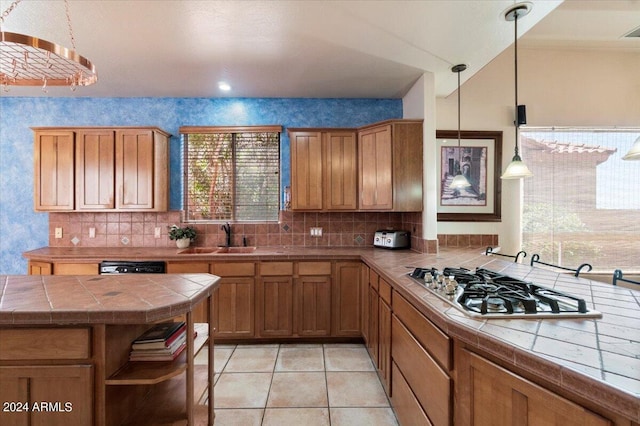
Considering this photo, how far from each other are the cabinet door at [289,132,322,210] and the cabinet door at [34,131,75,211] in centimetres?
251

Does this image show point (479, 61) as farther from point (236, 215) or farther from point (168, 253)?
point (168, 253)

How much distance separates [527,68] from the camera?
3.46m

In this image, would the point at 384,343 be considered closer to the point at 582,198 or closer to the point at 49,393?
the point at 49,393

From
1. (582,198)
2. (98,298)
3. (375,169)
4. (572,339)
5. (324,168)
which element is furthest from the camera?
(582,198)

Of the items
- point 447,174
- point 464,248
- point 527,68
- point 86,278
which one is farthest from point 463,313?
point 527,68

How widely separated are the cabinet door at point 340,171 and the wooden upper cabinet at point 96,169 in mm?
2007

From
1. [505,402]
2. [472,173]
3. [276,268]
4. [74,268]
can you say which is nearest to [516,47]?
[472,173]

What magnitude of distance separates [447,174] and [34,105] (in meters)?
5.21

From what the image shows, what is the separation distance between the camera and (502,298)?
123cm

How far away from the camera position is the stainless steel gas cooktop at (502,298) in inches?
45.1

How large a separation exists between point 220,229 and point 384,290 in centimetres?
229

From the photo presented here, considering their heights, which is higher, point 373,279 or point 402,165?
point 402,165

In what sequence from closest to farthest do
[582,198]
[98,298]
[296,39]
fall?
[98,298], [296,39], [582,198]

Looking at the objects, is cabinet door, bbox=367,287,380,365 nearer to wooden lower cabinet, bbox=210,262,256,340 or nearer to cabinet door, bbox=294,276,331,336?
cabinet door, bbox=294,276,331,336
